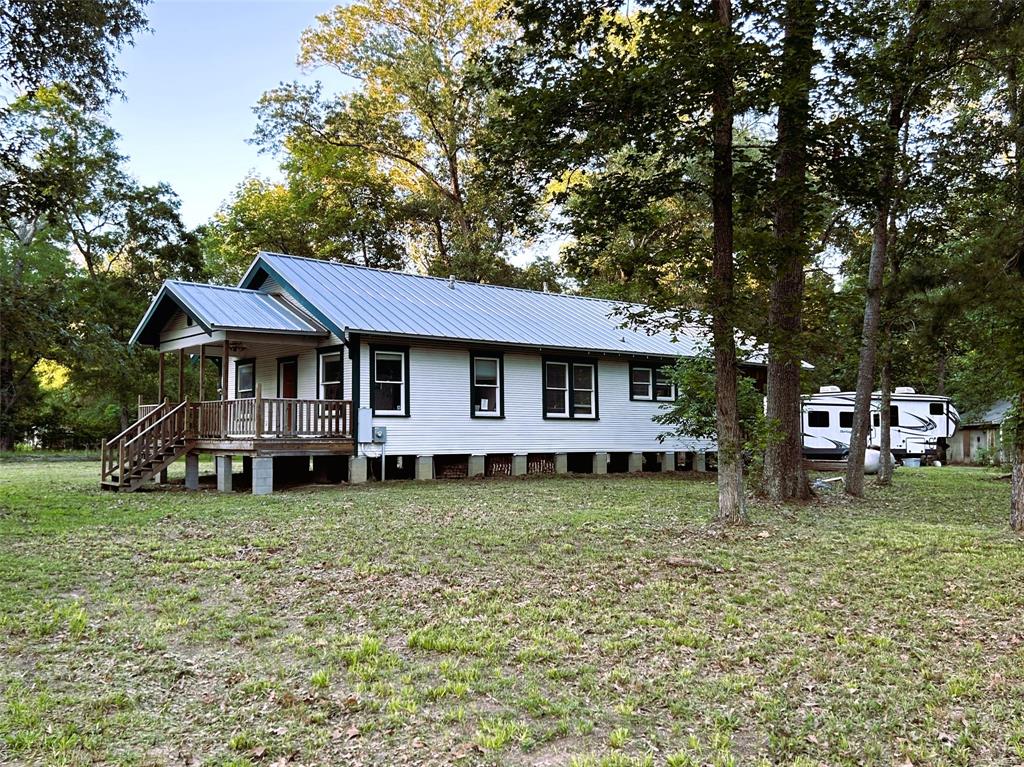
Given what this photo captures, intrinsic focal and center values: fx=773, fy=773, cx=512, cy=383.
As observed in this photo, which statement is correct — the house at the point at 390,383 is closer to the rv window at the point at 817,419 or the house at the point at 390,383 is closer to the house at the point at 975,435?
the rv window at the point at 817,419

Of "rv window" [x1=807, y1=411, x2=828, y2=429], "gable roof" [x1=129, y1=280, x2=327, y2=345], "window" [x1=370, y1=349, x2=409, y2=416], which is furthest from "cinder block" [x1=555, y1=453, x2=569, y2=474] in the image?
"rv window" [x1=807, y1=411, x2=828, y2=429]

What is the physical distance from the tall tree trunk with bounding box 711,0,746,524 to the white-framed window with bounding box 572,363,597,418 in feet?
32.6

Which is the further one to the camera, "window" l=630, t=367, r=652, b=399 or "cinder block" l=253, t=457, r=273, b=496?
"window" l=630, t=367, r=652, b=399

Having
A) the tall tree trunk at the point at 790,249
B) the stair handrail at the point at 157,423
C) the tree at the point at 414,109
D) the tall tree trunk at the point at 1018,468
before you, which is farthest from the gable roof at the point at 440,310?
the tree at the point at 414,109

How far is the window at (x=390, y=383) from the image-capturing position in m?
15.9

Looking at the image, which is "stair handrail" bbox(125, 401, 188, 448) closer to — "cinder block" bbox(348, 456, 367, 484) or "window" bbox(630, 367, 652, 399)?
"cinder block" bbox(348, 456, 367, 484)

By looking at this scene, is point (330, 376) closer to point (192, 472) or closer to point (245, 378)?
point (192, 472)

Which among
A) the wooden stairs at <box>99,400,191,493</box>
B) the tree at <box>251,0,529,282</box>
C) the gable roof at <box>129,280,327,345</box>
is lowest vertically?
A: the wooden stairs at <box>99,400,191,493</box>

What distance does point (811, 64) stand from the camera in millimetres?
7840

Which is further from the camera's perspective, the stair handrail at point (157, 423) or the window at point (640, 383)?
the window at point (640, 383)

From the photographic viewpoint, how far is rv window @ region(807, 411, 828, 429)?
2497 cm

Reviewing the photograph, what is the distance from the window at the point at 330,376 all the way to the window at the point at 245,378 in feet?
10.4

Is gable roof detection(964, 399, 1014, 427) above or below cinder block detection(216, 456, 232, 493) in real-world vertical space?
above

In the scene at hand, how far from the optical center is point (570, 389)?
19172mm
